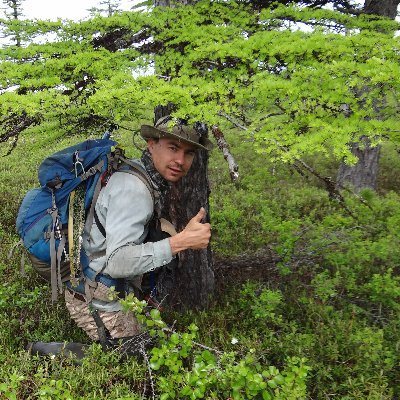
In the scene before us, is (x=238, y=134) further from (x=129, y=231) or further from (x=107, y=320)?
(x=107, y=320)

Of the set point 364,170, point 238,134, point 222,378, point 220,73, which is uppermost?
point 220,73

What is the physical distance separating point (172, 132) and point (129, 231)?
3.10 ft

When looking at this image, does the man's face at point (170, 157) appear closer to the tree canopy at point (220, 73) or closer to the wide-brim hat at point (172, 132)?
the wide-brim hat at point (172, 132)

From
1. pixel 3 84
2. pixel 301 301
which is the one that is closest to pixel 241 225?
pixel 301 301

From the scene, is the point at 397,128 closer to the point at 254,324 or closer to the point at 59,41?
the point at 254,324

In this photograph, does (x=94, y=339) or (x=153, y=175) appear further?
(x=94, y=339)

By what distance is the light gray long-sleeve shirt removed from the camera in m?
3.16

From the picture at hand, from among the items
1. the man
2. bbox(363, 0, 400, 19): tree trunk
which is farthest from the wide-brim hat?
bbox(363, 0, 400, 19): tree trunk

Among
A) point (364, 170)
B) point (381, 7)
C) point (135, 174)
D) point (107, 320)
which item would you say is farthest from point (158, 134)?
point (364, 170)

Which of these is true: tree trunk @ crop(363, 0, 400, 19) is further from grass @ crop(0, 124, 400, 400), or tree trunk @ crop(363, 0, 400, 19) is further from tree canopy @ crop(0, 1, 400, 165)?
grass @ crop(0, 124, 400, 400)

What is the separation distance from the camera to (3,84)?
13.0 feet

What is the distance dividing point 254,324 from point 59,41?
4154 millimetres

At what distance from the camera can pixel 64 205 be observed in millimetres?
3604

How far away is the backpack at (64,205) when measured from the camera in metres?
3.54
